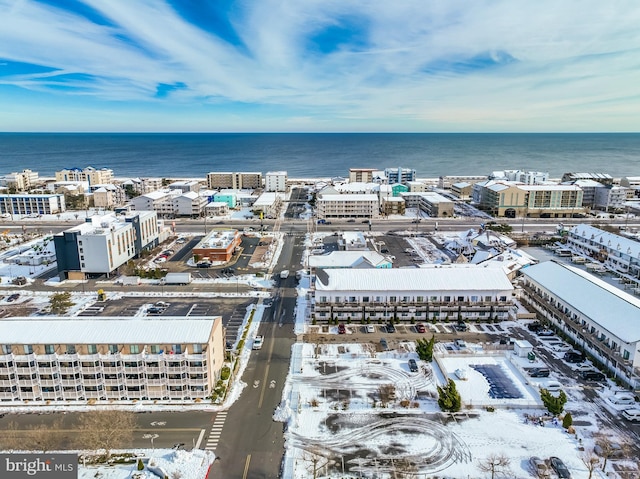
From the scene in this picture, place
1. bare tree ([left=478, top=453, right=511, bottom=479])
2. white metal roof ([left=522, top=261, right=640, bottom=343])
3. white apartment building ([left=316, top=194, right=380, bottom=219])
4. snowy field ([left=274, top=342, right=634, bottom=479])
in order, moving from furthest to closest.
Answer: white apartment building ([left=316, top=194, right=380, bottom=219])
white metal roof ([left=522, top=261, right=640, bottom=343])
snowy field ([left=274, top=342, right=634, bottom=479])
bare tree ([left=478, top=453, right=511, bottom=479])

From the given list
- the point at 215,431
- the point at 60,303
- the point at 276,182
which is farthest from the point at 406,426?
the point at 276,182

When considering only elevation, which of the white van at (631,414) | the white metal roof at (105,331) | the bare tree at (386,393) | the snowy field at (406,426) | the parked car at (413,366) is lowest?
the snowy field at (406,426)

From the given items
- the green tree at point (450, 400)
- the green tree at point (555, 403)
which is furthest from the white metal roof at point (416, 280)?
the green tree at point (555, 403)

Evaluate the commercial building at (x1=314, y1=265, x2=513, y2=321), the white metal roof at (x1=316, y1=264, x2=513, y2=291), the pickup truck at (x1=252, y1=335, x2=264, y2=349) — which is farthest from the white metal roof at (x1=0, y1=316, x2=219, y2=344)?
the white metal roof at (x1=316, y1=264, x2=513, y2=291)

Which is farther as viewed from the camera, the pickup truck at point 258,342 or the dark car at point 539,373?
the pickup truck at point 258,342

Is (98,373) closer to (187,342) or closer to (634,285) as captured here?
(187,342)

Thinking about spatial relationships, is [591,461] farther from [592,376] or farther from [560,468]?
[592,376]

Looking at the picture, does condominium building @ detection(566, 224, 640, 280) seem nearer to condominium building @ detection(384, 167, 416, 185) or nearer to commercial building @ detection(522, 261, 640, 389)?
commercial building @ detection(522, 261, 640, 389)

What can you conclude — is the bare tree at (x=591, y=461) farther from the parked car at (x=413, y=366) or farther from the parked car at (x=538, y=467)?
the parked car at (x=413, y=366)
